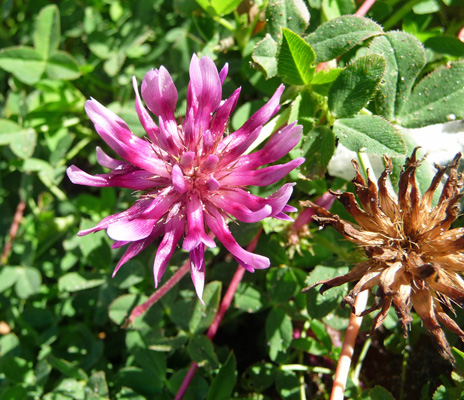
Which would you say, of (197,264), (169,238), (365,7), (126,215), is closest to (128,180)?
(126,215)

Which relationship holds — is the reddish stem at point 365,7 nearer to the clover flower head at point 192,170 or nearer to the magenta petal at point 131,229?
the clover flower head at point 192,170

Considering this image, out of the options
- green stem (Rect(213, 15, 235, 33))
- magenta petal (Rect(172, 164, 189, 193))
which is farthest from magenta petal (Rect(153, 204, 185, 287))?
green stem (Rect(213, 15, 235, 33))

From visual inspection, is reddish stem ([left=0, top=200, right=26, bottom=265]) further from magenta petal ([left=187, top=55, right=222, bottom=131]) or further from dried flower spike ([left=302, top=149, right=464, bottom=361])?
dried flower spike ([left=302, top=149, right=464, bottom=361])

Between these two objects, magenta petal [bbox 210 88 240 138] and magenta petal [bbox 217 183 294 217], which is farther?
magenta petal [bbox 210 88 240 138]

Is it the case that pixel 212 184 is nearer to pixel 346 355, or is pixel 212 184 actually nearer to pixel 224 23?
pixel 346 355

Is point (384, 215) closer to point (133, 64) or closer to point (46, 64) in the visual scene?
point (133, 64)

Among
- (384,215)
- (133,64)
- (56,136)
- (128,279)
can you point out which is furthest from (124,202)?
(384,215)
